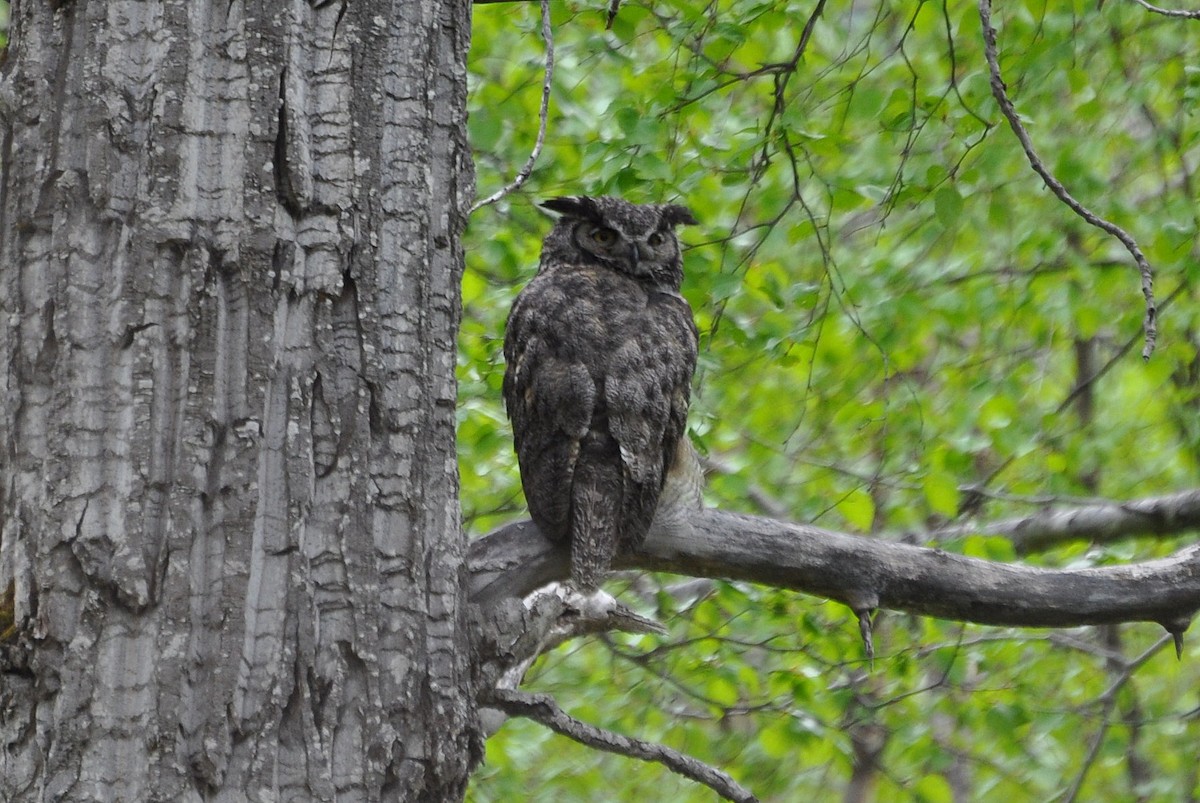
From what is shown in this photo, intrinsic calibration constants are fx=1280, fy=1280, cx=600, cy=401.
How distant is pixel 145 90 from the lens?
1.63 meters

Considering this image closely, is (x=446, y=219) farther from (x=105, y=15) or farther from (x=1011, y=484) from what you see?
(x=1011, y=484)

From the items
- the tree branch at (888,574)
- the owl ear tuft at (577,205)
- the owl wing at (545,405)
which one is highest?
the owl ear tuft at (577,205)

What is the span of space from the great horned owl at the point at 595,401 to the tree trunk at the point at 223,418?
0.80 meters

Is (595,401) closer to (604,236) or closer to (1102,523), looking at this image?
(604,236)

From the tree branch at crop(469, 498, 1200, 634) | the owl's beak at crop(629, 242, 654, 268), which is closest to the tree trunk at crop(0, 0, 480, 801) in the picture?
the tree branch at crop(469, 498, 1200, 634)

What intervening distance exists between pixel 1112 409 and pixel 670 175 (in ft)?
12.5

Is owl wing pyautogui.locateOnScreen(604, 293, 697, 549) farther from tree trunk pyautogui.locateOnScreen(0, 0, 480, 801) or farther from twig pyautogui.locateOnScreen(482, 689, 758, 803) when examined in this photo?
tree trunk pyautogui.locateOnScreen(0, 0, 480, 801)

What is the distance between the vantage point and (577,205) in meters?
3.54

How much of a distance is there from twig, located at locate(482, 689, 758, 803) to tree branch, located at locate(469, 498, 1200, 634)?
0.96 ft

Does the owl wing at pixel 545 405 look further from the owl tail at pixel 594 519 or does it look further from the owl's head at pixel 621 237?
the owl's head at pixel 621 237

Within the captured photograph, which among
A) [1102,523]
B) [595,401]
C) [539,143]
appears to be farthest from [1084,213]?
[1102,523]

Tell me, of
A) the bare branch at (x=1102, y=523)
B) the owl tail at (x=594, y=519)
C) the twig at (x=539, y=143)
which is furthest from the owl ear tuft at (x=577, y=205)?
the bare branch at (x=1102, y=523)

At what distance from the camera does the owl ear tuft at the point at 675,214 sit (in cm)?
357

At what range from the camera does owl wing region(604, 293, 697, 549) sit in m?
2.70
